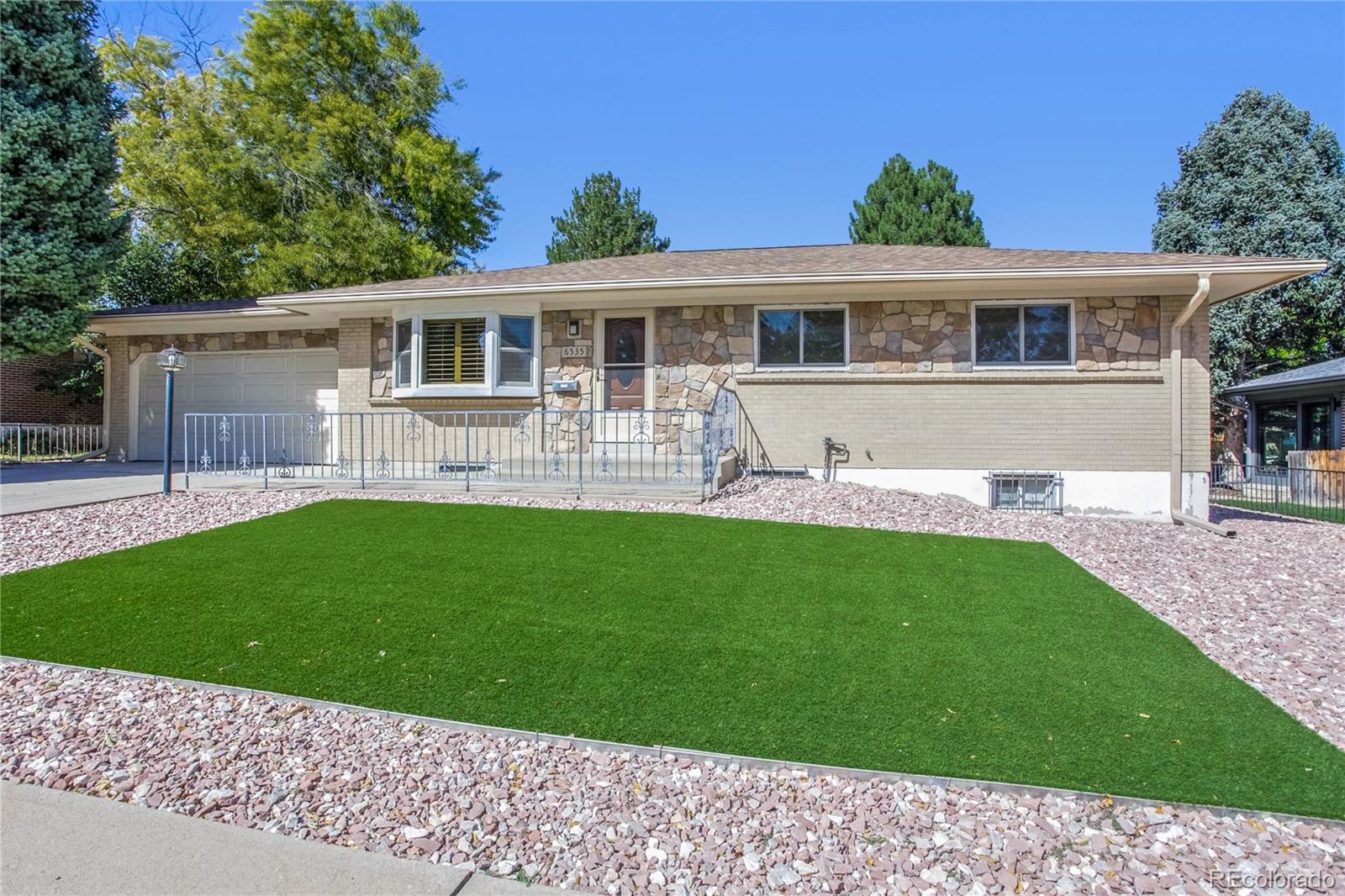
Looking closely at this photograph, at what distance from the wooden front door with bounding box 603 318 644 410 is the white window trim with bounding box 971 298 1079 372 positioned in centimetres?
465

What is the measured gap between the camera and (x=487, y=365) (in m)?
10.6

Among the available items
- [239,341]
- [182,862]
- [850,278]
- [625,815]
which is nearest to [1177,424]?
[850,278]

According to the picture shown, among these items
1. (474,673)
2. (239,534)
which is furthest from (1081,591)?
(239,534)

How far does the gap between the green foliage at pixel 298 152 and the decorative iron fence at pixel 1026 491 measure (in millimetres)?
16480

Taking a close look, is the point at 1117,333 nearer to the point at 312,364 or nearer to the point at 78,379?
the point at 312,364

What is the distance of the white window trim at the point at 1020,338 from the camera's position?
30.7 feet

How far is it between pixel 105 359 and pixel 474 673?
1441 centimetres

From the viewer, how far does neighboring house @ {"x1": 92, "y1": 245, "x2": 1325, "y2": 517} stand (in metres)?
9.01

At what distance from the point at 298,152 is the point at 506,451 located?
1465 cm

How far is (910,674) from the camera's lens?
357 cm

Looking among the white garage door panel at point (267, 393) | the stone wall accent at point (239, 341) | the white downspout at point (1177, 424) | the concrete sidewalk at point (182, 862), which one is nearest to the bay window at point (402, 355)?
the stone wall accent at point (239, 341)

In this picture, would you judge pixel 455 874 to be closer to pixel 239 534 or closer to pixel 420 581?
pixel 420 581

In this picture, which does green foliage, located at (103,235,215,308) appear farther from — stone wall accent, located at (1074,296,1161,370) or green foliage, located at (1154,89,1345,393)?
green foliage, located at (1154,89,1345,393)

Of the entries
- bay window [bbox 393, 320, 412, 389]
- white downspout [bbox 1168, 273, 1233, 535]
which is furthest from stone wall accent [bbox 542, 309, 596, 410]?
white downspout [bbox 1168, 273, 1233, 535]
